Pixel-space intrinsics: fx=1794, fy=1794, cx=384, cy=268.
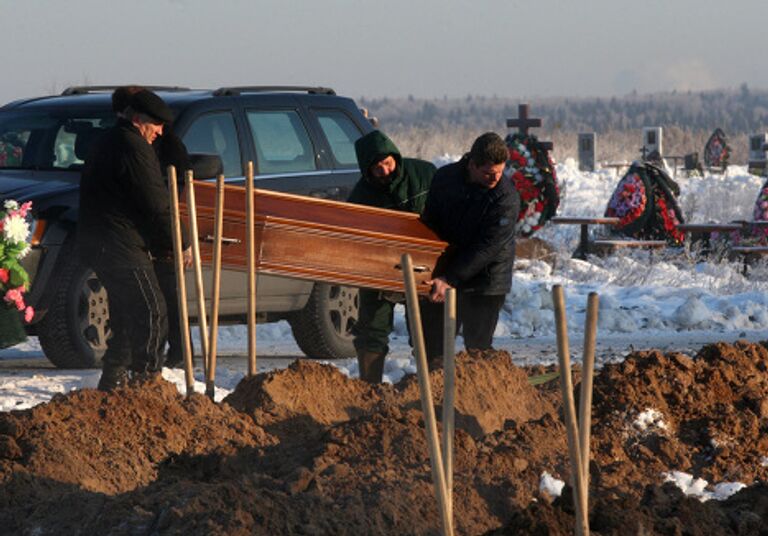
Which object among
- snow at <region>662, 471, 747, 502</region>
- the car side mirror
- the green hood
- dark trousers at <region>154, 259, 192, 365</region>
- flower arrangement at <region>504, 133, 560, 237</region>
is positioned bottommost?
flower arrangement at <region>504, 133, 560, 237</region>

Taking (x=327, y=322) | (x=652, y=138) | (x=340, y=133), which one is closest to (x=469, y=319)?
(x=327, y=322)

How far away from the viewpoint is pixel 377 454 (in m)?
6.65

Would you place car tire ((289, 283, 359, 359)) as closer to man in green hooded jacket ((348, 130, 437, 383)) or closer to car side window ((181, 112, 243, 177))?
car side window ((181, 112, 243, 177))

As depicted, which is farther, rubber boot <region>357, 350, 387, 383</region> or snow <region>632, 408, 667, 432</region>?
rubber boot <region>357, 350, 387, 383</region>

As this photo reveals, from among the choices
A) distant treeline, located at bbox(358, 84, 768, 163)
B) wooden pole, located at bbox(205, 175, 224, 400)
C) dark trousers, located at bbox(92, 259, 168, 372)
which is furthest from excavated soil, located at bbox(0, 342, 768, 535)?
distant treeline, located at bbox(358, 84, 768, 163)

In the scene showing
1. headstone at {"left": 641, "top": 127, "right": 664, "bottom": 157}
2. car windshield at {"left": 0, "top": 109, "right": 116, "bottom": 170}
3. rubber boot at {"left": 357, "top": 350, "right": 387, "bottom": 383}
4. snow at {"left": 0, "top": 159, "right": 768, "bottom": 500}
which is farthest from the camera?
headstone at {"left": 641, "top": 127, "right": 664, "bottom": 157}

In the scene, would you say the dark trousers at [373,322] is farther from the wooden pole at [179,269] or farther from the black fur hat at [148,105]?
the black fur hat at [148,105]

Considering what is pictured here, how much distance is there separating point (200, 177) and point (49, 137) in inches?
66.2

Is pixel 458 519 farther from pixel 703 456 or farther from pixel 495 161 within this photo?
pixel 495 161

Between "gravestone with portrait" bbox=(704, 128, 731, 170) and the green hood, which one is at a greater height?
the green hood

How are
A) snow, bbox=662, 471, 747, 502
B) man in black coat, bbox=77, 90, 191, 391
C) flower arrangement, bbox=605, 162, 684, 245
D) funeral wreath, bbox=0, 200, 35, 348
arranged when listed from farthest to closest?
flower arrangement, bbox=605, 162, 684, 245 → funeral wreath, bbox=0, 200, 35, 348 → man in black coat, bbox=77, 90, 191, 391 → snow, bbox=662, 471, 747, 502

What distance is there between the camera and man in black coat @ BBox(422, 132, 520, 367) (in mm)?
8516

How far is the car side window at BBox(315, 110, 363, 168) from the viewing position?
39.1 ft

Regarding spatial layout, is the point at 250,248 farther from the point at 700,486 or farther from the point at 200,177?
the point at 700,486
